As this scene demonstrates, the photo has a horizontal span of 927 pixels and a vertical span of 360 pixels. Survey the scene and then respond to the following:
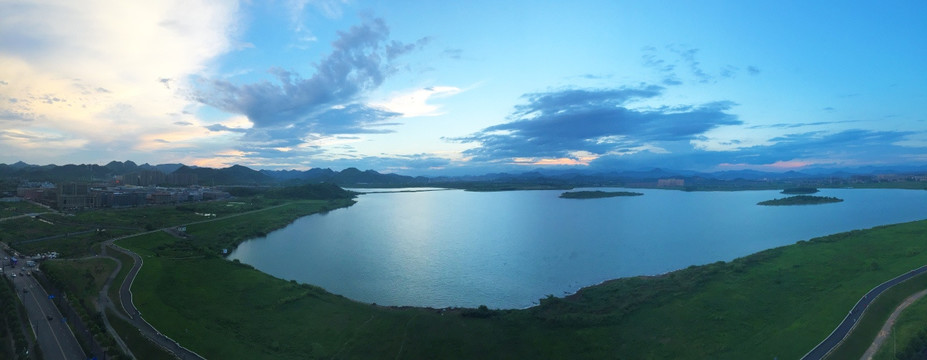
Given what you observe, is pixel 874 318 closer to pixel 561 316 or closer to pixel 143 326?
pixel 561 316

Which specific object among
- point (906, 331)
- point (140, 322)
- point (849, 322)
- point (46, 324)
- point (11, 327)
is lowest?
point (140, 322)

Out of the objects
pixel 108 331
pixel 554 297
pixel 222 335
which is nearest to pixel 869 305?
pixel 554 297

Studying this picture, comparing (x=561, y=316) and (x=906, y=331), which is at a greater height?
Result: (x=906, y=331)

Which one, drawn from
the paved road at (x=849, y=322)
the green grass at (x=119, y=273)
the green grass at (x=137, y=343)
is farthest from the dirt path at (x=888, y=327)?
the green grass at (x=119, y=273)

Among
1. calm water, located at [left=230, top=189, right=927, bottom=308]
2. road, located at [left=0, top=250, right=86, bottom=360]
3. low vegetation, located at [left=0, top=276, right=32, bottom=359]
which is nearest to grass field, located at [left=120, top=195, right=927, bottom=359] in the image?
road, located at [left=0, top=250, right=86, bottom=360]

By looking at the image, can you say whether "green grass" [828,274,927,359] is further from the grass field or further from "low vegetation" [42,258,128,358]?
"low vegetation" [42,258,128,358]

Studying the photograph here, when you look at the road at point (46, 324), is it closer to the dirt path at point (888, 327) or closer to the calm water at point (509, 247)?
the calm water at point (509, 247)

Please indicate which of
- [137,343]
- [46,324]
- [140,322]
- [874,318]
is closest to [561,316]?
[874,318]
